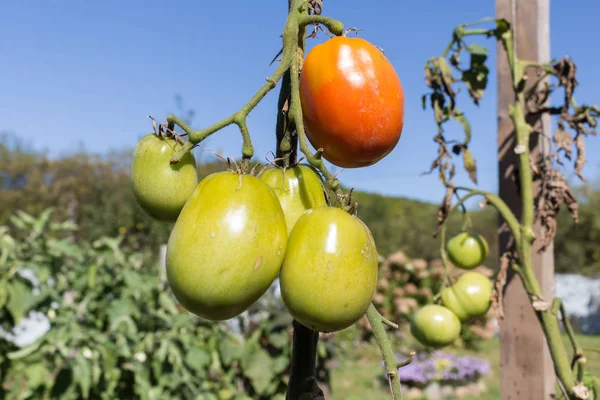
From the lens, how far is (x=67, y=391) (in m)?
2.56

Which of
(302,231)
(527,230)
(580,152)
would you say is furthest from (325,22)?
(580,152)

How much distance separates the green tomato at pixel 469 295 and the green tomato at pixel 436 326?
5cm

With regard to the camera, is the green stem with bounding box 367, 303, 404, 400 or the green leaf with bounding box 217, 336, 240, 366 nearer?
the green stem with bounding box 367, 303, 404, 400

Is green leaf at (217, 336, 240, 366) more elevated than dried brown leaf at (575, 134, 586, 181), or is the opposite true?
dried brown leaf at (575, 134, 586, 181)

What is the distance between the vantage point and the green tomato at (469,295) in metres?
1.84

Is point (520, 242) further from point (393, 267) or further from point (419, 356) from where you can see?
point (393, 267)

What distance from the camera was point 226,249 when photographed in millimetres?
569

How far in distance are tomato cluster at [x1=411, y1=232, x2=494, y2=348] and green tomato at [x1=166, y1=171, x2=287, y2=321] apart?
4.21 feet

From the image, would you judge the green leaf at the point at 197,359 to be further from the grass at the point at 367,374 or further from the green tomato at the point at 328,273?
the green tomato at the point at 328,273

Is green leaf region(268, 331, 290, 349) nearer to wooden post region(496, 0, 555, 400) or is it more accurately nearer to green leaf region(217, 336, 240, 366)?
green leaf region(217, 336, 240, 366)

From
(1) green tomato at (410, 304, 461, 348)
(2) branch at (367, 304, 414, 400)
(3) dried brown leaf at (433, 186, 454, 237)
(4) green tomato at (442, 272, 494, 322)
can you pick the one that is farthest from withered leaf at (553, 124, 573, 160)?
(2) branch at (367, 304, 414, 400)

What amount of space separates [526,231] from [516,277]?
329 millimetres

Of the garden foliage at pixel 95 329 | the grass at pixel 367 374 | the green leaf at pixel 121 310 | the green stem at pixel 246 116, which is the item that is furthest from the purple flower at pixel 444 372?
the green stem at pixel 246 116

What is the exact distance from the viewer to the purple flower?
6.20m
